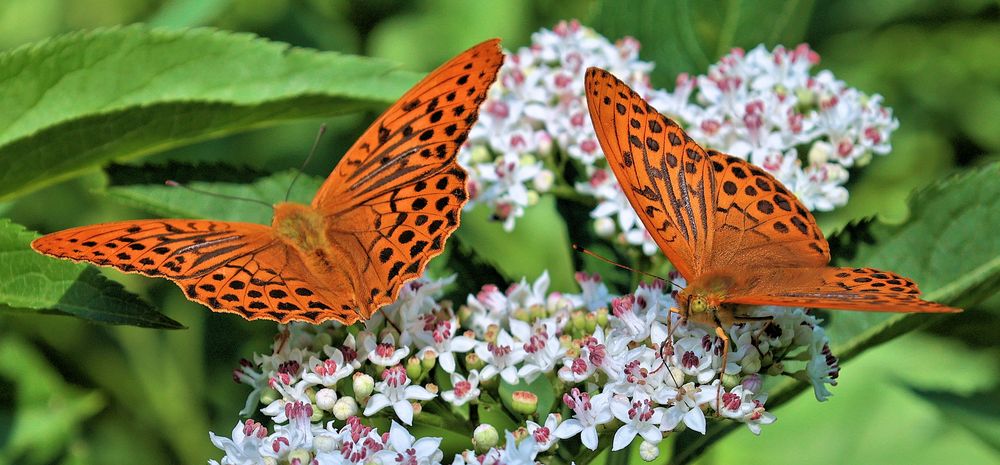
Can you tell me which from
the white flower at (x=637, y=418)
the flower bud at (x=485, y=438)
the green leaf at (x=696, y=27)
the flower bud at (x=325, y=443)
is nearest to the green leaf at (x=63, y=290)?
the flower bud at (x=325, y=443)

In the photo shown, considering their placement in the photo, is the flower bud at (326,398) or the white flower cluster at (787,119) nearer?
the flower bud at (326,398)

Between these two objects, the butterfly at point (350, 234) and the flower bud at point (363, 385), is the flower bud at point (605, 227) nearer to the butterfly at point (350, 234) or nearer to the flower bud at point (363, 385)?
the butterfly at point (350, 234)

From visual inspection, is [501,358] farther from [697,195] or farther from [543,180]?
[543,180]

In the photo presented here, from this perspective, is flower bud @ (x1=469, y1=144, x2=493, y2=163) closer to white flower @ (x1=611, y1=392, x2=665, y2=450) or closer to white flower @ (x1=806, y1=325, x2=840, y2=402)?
white flower @ (x1=611, y1=392, x2=665, y2=450)

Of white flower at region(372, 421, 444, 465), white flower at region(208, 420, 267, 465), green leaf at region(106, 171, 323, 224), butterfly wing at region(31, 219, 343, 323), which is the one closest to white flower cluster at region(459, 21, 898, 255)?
green leaf at region(106, 171, 323, 224)

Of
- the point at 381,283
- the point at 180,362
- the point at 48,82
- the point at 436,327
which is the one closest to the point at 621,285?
the point at 436,327

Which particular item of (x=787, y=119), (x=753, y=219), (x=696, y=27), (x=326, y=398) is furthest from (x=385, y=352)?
(x=696, y=27)
